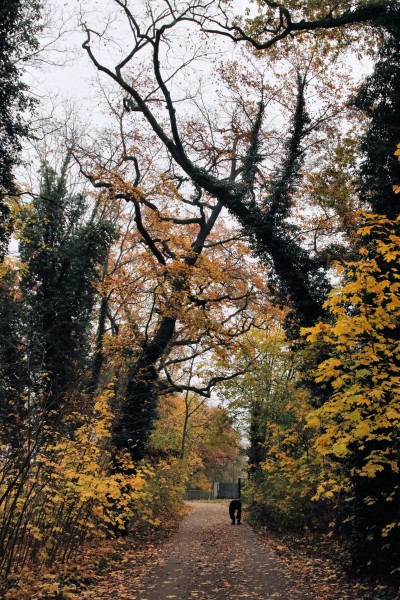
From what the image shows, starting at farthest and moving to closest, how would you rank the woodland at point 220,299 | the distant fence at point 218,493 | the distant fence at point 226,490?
the distant fence at point 218,493 < the distant fence at point 226,490 < the woodland at point 220,299

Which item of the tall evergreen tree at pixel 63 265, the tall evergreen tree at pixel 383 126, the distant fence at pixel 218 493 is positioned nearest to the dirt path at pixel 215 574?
the tall evergreen tree at pixel 383 126

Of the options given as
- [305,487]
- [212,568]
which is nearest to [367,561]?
[212,568]

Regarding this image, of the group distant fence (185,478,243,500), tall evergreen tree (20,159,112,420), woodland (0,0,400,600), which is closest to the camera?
woodland (0,0,400,600)

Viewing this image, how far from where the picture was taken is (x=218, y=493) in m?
48.6

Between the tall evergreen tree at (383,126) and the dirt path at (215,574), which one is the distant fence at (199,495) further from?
the tall evergreen tree at (383,126)

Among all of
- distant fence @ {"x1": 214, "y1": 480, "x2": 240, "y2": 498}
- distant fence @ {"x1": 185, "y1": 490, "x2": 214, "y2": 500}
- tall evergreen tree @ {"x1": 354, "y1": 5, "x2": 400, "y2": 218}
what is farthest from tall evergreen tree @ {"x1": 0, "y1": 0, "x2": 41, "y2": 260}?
distant fence @ {"x1": 185, "y1": 490, "x2": 214, "y2": 500}

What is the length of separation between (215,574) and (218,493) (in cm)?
4398

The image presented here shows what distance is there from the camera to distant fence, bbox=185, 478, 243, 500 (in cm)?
4747

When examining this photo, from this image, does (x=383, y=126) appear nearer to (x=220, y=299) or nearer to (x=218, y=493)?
(x=220, y=299)

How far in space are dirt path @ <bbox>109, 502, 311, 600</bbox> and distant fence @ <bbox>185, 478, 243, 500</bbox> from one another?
3751 centimetres

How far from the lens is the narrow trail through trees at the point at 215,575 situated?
6.31 metres

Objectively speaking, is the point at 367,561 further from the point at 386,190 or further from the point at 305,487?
the point at 386,190

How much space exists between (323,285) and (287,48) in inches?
255

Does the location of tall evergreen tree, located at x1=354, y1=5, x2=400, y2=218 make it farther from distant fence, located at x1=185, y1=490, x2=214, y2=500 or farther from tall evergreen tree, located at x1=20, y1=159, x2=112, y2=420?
distant fence, located at x1=185, y1=490, x2=214, y2=500
